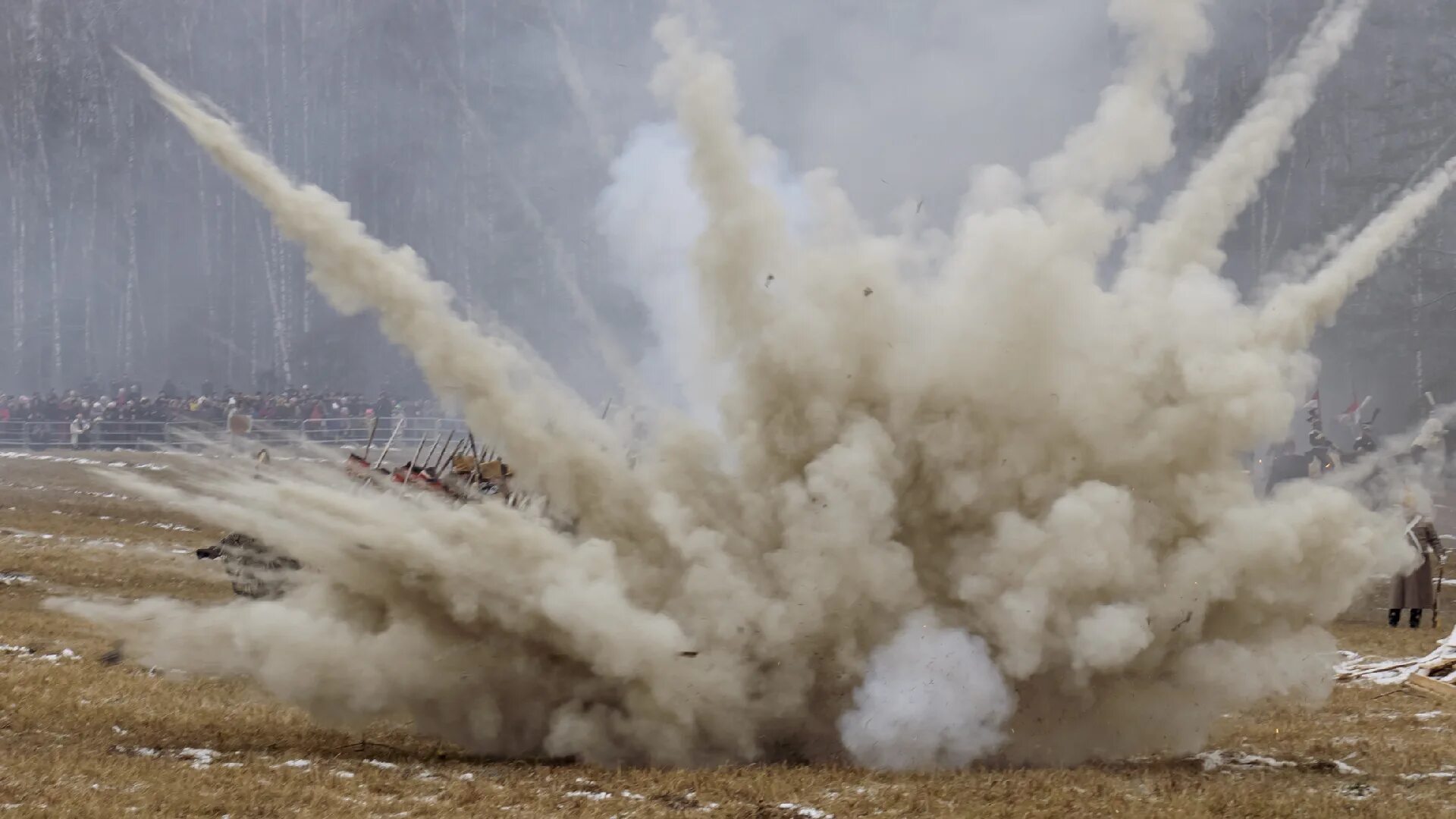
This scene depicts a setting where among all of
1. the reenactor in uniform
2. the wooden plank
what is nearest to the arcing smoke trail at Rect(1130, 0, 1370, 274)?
the wooden plank

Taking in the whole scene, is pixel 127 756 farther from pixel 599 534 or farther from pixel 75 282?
pixel 75 282

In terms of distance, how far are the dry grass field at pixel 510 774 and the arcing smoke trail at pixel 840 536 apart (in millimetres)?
556

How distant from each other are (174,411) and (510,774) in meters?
39.5

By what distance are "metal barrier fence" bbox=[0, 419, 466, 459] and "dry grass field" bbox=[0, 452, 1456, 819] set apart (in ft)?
98.5

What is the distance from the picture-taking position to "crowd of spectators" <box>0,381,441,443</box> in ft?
153

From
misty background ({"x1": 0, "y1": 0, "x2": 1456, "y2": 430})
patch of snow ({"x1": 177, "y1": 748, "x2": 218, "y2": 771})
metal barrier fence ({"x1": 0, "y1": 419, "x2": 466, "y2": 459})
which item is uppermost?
misty background ({"x1": 0, "y1": 0, "x2": 1456, "y2": 430})

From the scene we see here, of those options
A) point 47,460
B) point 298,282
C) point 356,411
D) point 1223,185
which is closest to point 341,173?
point 298,282

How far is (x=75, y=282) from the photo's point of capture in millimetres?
67688

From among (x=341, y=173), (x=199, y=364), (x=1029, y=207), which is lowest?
(x=1029, y=207)

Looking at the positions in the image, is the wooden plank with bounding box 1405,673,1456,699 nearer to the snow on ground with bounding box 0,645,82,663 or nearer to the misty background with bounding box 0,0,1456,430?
the snow on ground with bounding box 0,645,82,663

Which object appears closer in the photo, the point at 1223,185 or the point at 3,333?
the point at 1223,185

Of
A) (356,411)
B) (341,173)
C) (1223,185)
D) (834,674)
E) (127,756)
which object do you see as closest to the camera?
(127,756)

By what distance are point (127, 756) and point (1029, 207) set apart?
774 cm

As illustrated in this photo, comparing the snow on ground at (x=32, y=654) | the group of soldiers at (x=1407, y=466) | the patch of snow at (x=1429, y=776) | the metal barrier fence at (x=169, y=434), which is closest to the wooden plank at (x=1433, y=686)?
the group of soldiers at (x=1407, y=466)
